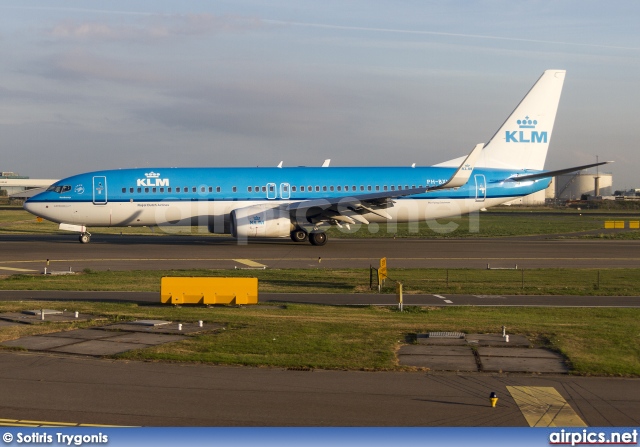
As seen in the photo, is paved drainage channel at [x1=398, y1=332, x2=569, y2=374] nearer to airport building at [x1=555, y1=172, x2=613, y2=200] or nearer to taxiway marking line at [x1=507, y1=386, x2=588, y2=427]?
taxiway marking line at [x1=507, y1=386, x2=588, y2=427]

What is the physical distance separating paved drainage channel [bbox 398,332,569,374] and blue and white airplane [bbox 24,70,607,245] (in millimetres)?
24854

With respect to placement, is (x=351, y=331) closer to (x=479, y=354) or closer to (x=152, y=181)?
(x=479, y=354)

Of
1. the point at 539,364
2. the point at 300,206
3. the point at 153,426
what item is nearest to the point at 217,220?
the point at 300,206

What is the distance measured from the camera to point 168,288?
22016mm

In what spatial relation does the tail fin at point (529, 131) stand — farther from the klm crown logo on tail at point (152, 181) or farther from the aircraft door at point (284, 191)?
the klm crown logo on tail at point (152, 181)

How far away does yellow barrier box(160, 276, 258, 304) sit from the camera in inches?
862

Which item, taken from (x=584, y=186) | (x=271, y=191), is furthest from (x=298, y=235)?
(x=584, y=186)

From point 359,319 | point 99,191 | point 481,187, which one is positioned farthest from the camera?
point 481,187

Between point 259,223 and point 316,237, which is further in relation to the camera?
point 316,237

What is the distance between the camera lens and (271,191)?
144 ft

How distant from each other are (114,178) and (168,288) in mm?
23531

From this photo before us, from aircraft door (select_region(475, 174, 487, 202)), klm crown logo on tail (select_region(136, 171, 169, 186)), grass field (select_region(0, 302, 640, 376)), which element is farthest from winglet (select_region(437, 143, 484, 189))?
grass field (select_region(0, 302, 640, 376))

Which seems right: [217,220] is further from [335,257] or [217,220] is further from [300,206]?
[335,257]

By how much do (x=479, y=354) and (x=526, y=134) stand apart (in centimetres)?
3380
